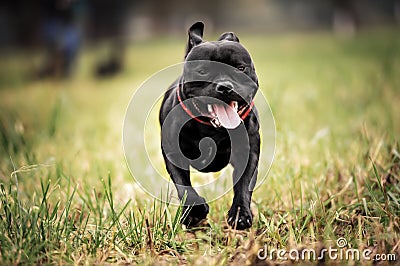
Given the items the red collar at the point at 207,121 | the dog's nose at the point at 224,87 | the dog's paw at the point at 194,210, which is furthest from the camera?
the dog's paw at the point at 194,210

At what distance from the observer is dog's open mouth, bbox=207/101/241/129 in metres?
2.24

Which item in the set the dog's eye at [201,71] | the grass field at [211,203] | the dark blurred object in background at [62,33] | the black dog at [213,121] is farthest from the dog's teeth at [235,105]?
the dark blurred object in background at [62,33]

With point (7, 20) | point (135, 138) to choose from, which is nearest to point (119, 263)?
point (135, 138)

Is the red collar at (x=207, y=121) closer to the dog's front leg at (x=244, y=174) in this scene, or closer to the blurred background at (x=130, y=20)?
the dog's front leg at (x=244, y=174)

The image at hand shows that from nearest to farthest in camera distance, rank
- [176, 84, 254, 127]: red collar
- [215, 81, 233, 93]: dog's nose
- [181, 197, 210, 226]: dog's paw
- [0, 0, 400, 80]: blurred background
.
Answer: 1. [215, 81, 233, 93]: dog's nose
2. [176, 84, 254, 127]: red collar
3. [181, 197, 210, 226]: dog's paw
4. [0, 0, 400, 80]: blurred background

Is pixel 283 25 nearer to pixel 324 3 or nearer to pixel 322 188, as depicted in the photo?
pixel 324 3

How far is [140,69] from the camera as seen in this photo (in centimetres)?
1405

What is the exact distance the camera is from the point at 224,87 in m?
2.22

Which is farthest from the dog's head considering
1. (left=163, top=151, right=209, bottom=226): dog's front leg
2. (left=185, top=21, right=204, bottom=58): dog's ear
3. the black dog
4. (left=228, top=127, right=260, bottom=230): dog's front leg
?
(left=163, top=151, right=209, bottom=226): dog's front leg

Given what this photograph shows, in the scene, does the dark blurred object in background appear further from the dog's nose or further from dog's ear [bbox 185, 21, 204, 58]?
the dog's nose

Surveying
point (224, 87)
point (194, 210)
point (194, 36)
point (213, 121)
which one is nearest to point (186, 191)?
point (194, 210)

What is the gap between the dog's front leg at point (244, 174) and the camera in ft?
8.14

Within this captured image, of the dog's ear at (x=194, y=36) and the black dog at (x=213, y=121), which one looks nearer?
the black dog at (x=213, y=121)

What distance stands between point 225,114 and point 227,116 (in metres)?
0.01
